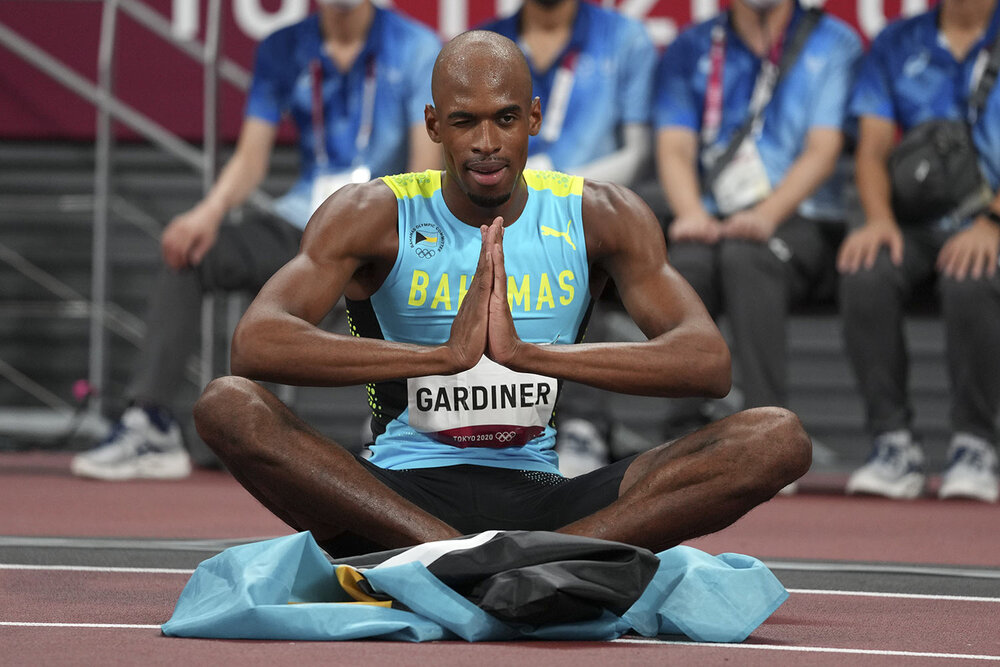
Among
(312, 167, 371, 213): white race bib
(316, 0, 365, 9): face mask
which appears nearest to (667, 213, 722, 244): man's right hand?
(312, 167, 371, 213): white race bib

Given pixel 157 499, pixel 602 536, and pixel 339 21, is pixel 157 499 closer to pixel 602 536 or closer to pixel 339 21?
pixel 339 21

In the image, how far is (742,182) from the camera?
20.0ft

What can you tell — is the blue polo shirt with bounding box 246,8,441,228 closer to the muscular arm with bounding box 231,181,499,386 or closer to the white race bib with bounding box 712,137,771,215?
the white race bib with bounding box 712,137,771,215

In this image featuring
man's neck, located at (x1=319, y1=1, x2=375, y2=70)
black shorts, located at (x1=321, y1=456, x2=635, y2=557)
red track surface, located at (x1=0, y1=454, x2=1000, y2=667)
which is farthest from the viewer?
man's neck, located at (x1=319, y1=1, x2=375, y2=70)

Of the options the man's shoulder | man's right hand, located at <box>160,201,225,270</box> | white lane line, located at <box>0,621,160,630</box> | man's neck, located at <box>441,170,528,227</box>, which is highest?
the man's shoulder

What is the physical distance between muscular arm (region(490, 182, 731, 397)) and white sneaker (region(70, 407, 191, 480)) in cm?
304

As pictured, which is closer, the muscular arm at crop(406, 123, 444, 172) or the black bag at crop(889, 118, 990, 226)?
the black bag at crop(889, 118, 990, 226)

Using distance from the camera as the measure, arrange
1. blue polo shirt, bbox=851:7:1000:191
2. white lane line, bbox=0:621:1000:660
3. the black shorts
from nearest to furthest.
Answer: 1. white lane line, bbox=0:621:1000:660
2. the black shorts
3. blue polo shirt, bbox=851:7:1000:191

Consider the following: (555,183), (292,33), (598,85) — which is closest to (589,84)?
(598,85)

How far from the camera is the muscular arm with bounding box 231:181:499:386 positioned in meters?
3.10

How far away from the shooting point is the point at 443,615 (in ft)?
8.80

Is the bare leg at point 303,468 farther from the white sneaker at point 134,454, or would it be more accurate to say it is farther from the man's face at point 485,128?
the white sneaker at point 134,454

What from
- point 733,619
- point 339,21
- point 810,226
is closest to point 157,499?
point 339,21

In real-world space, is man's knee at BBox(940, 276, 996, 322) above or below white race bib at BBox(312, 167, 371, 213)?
below
